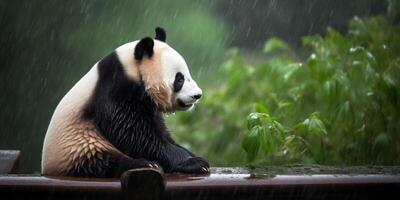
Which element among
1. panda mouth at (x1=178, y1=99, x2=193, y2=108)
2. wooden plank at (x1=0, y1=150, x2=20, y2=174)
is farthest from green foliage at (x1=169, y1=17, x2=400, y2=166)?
wooden plank at (x1=0, y1=150, x2=20, y2=174)

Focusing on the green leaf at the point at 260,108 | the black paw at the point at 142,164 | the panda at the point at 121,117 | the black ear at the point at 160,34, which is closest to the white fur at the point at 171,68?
the panda at the point at 121,117

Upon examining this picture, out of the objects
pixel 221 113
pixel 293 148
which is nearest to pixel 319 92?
pixel 293 148

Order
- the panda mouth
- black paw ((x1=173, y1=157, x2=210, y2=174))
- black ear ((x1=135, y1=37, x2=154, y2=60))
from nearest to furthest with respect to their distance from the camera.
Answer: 1. black paw ((x1=173, y1=157, x2=210, y2=174))
2. black ear ((x1=135, y1=37, x2=154, y2=60))
3. the panda mouth

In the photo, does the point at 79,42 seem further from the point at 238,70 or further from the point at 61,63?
the point at 238,70

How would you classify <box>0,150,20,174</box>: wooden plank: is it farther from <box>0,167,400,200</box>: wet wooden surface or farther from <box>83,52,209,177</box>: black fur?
<box>0,167,400,200</box>: wet wooden surface

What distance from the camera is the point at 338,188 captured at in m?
2.98

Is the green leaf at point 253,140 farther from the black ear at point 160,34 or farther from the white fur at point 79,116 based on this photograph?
the black ear at point 160,34

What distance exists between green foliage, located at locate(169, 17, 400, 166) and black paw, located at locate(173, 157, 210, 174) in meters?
0.55

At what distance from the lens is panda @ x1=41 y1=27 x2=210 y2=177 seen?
3260 mm

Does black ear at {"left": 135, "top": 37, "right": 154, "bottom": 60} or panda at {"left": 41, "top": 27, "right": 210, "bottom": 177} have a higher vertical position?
black ear at {"left": 135, "top": 37, "right": 154, "bottom": 60}

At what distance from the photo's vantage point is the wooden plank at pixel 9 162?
3.75 m

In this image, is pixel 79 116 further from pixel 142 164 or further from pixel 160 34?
pixel 160 34

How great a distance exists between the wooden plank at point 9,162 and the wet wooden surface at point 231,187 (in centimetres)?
80

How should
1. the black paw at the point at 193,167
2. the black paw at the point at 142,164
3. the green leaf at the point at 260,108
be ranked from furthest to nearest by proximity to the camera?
the green leaf at the point at 260,108 → the black paw at the point at 193,167 → the black paw at the point at 142,164
